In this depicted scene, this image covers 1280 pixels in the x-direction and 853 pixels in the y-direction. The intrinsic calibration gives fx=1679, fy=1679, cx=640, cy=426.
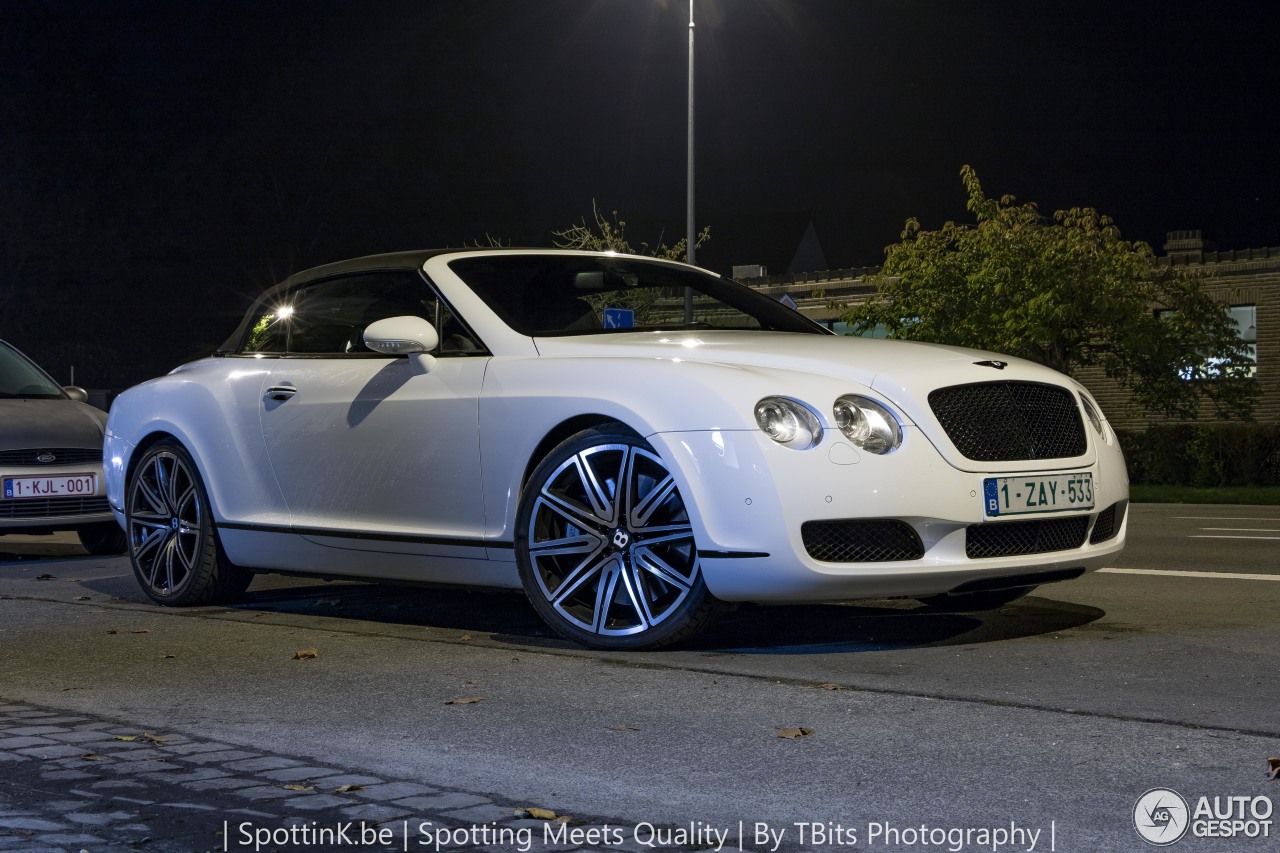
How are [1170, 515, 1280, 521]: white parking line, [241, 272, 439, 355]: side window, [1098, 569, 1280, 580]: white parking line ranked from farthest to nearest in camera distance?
[1170, 515, 1280, 521]: white parking line → [1098, 569, 1280, 580]: white parking line → [241, 272, 439, 355]: side window

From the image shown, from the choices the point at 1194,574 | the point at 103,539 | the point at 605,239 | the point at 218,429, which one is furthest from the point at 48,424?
the point at 605,239

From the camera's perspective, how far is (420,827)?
3.65 meters

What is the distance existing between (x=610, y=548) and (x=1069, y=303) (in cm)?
2583

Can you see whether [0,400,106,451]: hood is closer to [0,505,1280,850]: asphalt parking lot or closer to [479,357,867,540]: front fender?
[0,505,1280,850]: asphalt parking lot

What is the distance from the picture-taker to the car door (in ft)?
22.1

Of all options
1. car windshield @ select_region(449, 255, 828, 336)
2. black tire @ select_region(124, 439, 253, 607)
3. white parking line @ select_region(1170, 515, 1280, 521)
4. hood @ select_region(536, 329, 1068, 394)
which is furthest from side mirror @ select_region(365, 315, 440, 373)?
white parking line @ select_region(1170, 515, 1280, 521)

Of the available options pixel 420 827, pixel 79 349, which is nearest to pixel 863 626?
pixel 420 827

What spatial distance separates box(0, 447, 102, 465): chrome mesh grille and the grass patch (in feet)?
49.3

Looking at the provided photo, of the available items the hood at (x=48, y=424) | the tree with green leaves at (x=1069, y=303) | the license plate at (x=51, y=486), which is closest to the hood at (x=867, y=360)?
the license plate at (x=51, y=486)

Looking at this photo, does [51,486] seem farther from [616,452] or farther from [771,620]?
[616,452]

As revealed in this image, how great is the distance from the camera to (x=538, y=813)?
3736 mm

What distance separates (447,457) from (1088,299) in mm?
26056

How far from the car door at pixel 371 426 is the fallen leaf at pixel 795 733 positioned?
7.42 ft

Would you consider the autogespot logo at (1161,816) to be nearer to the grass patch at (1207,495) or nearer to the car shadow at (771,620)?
the car shadow at (771,620)
